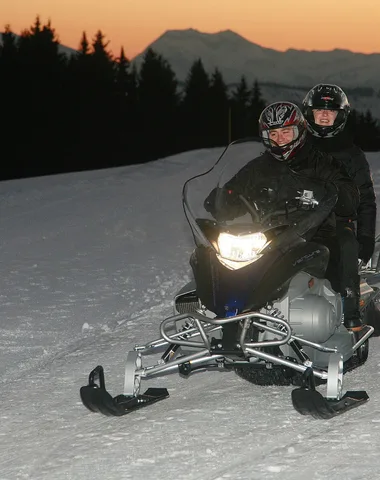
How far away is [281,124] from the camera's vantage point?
6.09 metres

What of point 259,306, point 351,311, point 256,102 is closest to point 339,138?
point 351,311

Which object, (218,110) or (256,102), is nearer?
(218,110)

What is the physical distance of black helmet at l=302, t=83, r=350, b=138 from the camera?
769cm

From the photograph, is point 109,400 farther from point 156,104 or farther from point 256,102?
point 256,102

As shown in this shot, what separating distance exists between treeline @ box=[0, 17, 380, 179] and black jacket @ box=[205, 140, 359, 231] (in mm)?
45234

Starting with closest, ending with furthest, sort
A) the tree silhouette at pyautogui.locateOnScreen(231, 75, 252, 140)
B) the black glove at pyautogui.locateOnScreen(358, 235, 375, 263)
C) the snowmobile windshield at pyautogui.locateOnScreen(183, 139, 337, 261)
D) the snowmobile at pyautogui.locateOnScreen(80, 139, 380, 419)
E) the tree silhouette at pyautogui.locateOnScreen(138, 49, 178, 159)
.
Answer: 1. the snowmobile at pyautogui.locateOnScreen(80, 139, 380, 419)
2. the snowmobile windshield at pyautogui.locateOnScreen(183, 139, 337, 261)
3. the black glove at pyautogui.locateOnScreen(358, 235, 375, 263)
4. the tree silhouette at pyautogui.locateOnScreen(138, 49, 178, 159)
5. the tree silhouette at pyautogui.locateOnScreen(231, 75, 252, 140)

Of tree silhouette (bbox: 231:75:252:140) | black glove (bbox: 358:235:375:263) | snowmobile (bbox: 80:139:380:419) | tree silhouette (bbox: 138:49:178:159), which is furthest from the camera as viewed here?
tree silhouette (bbox: 231:75:252:140)

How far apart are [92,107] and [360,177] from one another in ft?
192

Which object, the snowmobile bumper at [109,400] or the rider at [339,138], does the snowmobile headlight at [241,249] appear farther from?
the rider at [339,138]

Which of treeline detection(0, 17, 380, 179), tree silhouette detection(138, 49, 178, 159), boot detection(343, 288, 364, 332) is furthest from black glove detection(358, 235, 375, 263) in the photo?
tree silhouette detection(138, 49, 178, 159)

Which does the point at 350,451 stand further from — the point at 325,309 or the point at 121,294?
the point at 121,294

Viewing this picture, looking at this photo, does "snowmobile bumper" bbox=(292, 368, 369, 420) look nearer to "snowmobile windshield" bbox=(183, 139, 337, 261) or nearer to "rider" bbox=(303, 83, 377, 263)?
"snowmobile windshield" bbox=(183, 139, 337, 261)

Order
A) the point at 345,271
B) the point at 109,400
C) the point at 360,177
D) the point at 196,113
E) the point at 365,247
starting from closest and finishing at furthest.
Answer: the point at 109,400, the point at 345,271, the point at 365,247, the point at 360,177, the point at 196,113

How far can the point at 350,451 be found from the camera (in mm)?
4645
